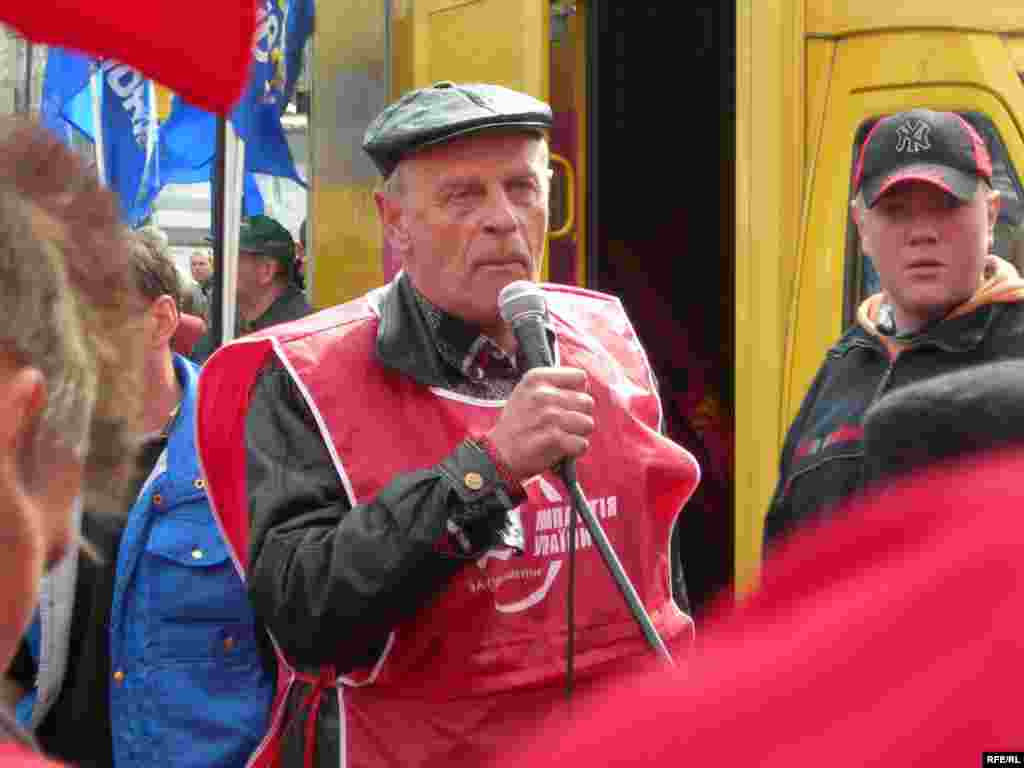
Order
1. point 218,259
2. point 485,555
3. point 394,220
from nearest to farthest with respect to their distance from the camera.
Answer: point 485,555, point 394,220, point 218,259

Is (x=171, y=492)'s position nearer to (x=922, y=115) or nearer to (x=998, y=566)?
(x=922, y=115)

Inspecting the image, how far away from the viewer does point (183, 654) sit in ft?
10.1

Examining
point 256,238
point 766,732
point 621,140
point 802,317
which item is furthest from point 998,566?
point 256,238

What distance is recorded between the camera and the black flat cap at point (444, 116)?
2.80 meters

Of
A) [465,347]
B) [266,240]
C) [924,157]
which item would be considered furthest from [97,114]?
[465,347]

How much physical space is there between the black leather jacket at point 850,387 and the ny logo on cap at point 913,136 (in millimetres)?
417

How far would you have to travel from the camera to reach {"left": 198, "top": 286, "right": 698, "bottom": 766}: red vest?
2.56 m

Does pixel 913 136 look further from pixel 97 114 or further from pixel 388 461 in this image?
pixel 97 114

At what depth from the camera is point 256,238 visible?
782cm

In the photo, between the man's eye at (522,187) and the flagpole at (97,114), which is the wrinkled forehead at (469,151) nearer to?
the man's eye at (522,187)

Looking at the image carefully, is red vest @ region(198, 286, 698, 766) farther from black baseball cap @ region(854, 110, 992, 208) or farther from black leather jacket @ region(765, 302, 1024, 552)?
black baseball cap @ region(854, 110, 992, 208)

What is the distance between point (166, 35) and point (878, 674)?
899 mm

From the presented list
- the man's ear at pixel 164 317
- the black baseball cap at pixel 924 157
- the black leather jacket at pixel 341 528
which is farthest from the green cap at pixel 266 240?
the black leather jacket at pixel 341 528

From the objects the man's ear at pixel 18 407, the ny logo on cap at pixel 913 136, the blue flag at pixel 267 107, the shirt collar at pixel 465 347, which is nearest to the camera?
the man's ear at pixel 18 407
